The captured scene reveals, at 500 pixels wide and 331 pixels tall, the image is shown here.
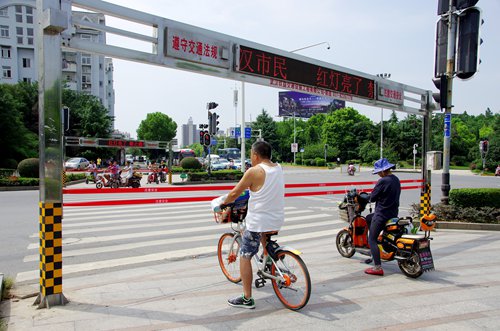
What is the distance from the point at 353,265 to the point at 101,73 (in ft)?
279

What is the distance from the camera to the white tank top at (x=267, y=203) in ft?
13.9

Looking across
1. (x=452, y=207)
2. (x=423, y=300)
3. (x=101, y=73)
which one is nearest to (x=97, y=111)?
(x=101, y=73)

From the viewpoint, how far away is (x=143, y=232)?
30.5 ft

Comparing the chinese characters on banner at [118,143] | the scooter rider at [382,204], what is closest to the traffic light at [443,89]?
the scooter rider at [382,204]

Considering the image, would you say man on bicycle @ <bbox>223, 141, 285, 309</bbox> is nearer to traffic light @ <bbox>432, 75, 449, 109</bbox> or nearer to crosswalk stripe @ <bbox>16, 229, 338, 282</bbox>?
crosswalk stripe @ <bbox>16, 229, 338, 282</bbox>

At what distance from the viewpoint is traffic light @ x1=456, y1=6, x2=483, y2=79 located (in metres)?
8.43

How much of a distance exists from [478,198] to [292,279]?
26.0 feet

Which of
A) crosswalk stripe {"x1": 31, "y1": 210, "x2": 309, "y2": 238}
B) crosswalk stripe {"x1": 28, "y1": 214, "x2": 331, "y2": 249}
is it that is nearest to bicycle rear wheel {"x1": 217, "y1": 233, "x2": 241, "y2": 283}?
crosswalk stripe {"x1": 28, "y1": 214, "x2": 331, "y2": 249}

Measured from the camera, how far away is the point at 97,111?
181ft

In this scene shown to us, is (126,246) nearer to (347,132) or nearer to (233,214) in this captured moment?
(233,214)

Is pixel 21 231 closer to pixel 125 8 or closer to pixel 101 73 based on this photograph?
pixel 125 8

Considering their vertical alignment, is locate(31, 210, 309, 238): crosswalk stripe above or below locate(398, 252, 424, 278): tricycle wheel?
below

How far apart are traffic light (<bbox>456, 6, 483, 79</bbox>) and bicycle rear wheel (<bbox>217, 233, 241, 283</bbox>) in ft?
21.5

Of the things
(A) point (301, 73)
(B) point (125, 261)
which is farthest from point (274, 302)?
(A) point (301, 73)
